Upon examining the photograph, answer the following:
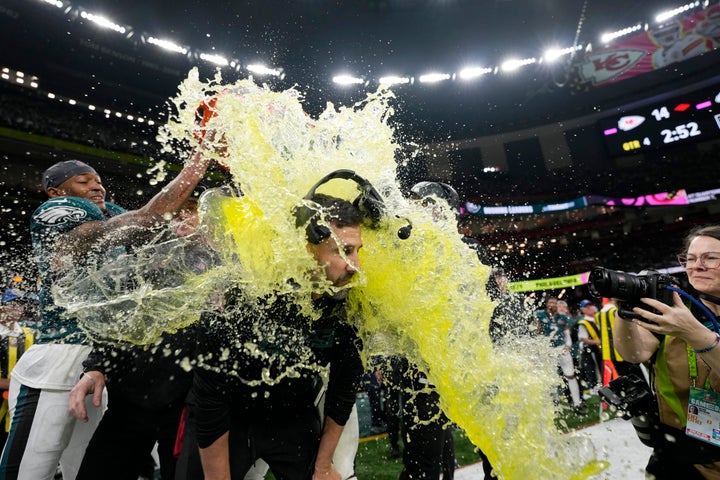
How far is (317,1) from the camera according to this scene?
637 inches

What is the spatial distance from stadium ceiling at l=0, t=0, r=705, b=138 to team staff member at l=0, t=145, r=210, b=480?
15.6 m

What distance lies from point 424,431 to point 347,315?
117 centimetres

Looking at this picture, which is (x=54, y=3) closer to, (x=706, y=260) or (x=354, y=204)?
(x=354, y=204)

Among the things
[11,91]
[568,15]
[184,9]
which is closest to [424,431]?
[184,9]

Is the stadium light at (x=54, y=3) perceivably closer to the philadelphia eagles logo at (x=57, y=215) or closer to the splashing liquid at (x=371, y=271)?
the philadelphia eagles logo at (x=57, y=215)

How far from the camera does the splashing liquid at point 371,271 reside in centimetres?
156

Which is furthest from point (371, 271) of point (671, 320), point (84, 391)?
point (84, 391)

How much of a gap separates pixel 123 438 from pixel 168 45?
58.4 ft

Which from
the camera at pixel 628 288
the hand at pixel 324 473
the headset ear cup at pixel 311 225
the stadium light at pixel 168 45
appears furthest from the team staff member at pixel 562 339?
the stadium light at pixel 168 45

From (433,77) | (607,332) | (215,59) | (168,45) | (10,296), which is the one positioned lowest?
(607,332)

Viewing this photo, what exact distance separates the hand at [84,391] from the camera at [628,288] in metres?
2.45

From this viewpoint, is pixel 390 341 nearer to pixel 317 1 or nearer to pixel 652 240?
pixel 317 1

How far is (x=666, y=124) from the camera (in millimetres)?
22781

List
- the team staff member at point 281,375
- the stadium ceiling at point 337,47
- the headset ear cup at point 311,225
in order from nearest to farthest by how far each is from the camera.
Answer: the headset ear cup at point 311,225 < the team staff member at point 281,375 < the stadium ceiling at point 337,47
